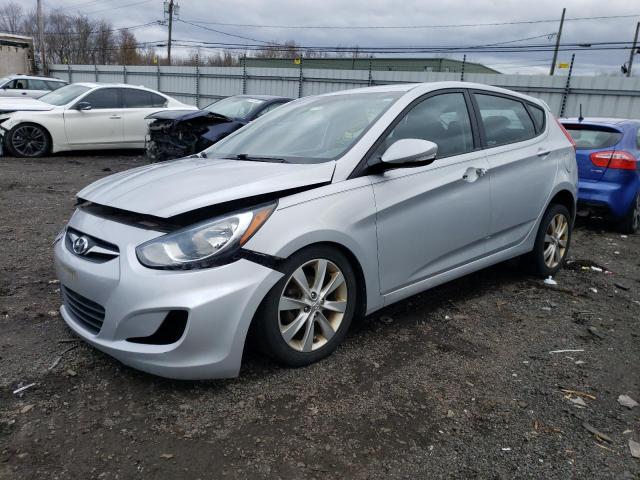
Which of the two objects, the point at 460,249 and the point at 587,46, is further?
the point at 587,46

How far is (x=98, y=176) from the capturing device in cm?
914

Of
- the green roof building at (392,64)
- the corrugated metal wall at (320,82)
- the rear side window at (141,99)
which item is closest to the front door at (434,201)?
the rear side window at (141,99)

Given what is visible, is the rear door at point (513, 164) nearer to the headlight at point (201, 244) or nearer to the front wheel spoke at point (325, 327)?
the front wheel spoke at point (325, 327)

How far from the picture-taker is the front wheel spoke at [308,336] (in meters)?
2.87

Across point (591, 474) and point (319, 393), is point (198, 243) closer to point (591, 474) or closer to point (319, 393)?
point (319, 393)

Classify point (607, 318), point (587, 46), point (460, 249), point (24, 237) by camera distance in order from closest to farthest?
1. point (460, 249)
2. point (607, 318)
3. point (24, 237)
4. point (587, 46)

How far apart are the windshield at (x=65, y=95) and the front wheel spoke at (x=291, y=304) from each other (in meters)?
9.99

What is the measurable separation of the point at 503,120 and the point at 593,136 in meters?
3.13

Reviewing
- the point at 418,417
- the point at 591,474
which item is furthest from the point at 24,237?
the point at 591,474

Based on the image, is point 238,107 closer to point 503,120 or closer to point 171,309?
point 503,120

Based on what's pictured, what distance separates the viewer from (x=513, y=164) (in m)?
4.05

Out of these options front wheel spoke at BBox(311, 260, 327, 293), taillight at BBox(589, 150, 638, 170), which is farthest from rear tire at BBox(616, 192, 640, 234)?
front wheel spoke at BBox(311, 260, 327, 293)

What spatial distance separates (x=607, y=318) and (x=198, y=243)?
315 cm

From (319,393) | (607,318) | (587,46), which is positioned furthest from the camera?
(587,46)
